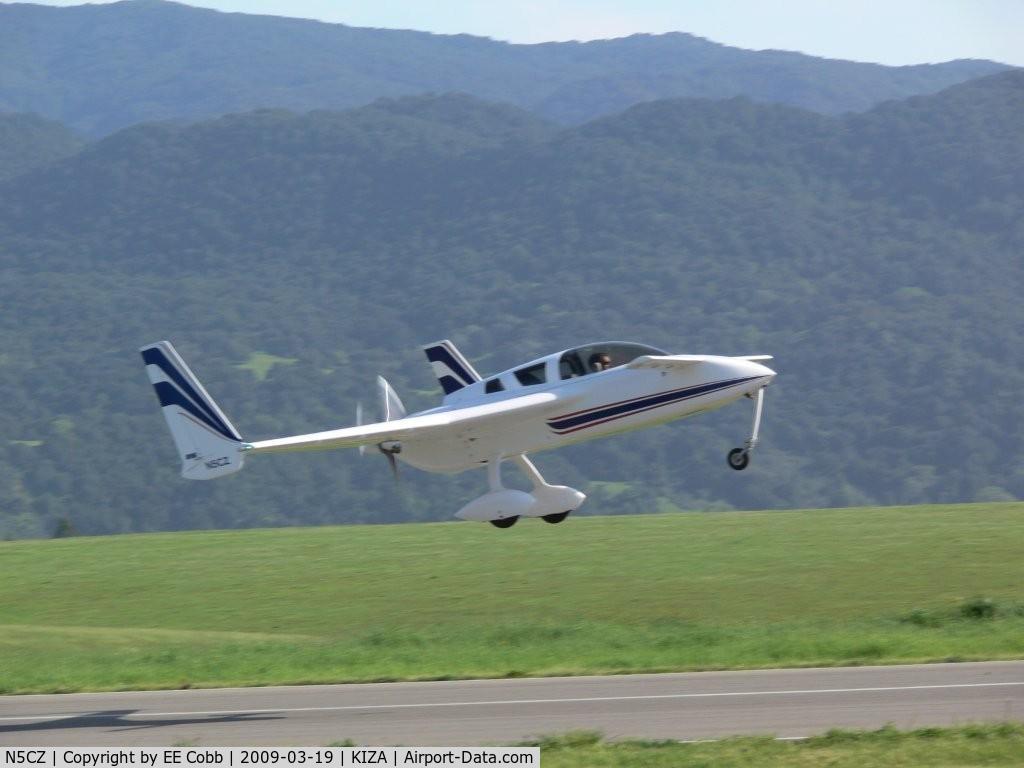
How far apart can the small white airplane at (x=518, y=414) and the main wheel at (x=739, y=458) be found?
0.09ft

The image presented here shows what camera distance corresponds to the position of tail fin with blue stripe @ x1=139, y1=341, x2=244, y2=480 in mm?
25672

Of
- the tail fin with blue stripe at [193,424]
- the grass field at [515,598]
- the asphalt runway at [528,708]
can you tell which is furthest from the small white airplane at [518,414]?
the grass field at [515,598]

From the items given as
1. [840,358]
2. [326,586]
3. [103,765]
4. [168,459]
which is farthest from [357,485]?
[103,765]

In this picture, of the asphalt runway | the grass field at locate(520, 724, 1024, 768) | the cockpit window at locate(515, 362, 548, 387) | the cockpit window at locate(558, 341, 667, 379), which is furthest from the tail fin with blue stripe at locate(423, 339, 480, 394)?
the grass field at locate(520, 724, 1024, 768)

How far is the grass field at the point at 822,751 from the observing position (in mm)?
17938

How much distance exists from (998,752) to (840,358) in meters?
163

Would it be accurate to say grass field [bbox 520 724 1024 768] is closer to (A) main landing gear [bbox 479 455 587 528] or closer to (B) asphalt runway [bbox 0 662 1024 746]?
(B) asphalt runway [bbox 0 662 1024 746]

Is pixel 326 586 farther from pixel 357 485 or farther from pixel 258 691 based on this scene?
pixel 357 485

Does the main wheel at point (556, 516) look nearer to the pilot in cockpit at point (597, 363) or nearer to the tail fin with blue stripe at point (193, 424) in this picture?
the pilot in cockpit at point (597, 363)

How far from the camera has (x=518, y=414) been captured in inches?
1061

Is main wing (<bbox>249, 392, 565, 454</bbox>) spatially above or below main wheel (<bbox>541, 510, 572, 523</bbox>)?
above

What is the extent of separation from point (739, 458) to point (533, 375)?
4172mm

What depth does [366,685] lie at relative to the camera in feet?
96.2

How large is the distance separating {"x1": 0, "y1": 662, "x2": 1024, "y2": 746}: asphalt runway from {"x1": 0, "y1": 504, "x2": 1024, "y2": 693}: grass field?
78.5 inches
